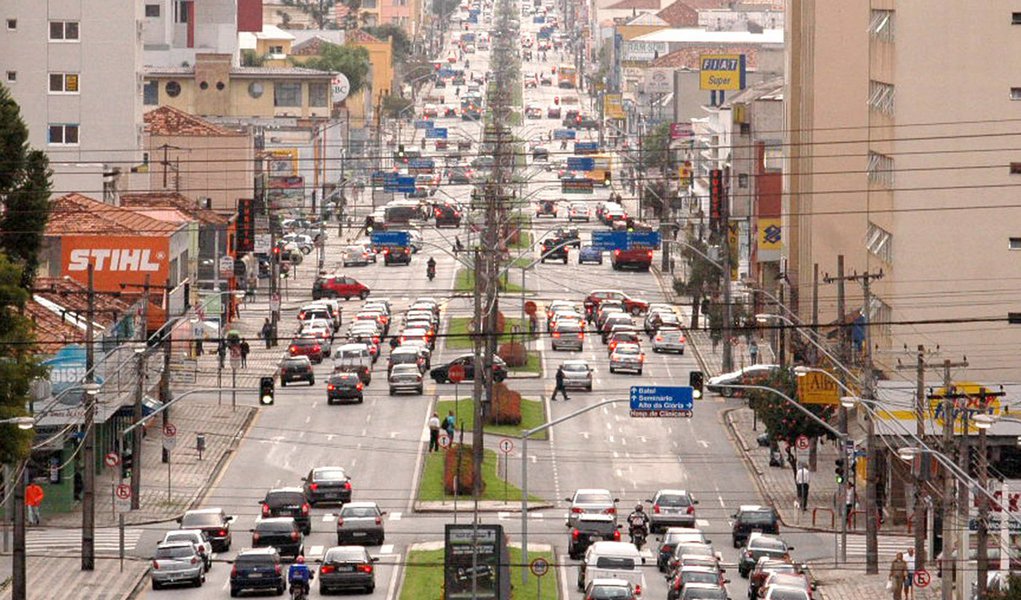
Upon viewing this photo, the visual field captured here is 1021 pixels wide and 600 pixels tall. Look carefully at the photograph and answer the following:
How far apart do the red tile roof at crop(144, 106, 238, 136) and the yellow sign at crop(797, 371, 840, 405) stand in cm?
7896

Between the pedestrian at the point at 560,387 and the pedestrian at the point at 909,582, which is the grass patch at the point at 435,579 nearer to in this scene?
the pedestrian at the point at 909,582

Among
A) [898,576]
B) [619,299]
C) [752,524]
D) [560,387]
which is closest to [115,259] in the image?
[560,387]

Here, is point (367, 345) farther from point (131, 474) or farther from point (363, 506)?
point (363, 506)

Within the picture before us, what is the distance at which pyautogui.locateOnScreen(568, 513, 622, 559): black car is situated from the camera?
231ft

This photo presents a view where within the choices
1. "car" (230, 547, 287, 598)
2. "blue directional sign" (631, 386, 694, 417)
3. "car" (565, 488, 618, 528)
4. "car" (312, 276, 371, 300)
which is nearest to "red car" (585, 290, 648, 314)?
"car" (312, 276, 371, 300)

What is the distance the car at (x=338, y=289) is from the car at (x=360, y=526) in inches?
2267

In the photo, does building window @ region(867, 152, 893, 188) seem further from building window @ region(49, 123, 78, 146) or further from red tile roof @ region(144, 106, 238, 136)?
red tile roof @ region(144, 106, 238, 136)

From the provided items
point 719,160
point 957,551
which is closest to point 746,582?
point 957,551

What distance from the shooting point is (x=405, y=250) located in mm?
146375

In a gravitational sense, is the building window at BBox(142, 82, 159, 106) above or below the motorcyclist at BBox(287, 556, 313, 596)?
above

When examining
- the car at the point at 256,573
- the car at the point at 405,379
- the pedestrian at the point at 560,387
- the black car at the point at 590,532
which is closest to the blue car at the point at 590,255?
the car at the point at 405,379

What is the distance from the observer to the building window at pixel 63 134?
407 feet

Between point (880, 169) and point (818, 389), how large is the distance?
58.0 ft

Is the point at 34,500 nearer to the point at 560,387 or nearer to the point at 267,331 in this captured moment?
the point at 560,387
